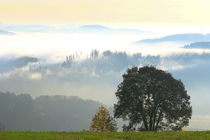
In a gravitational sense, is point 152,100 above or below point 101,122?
above

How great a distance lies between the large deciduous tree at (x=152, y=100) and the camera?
220 ft

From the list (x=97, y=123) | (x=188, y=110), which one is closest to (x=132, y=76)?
(x=188, y=110)

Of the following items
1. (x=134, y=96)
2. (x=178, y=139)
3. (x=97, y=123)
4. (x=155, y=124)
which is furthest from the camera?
(x=97, y=123)

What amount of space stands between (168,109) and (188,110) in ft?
13.8

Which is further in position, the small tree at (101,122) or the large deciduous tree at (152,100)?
the small tree at (101,122)

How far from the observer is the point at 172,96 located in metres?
67.3

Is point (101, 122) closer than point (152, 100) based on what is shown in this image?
No

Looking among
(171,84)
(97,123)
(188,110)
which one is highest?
(171,84)

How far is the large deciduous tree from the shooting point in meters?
67.1

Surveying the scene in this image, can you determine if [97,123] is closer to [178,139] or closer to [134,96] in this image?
[134,96]

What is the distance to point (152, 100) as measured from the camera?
223 ft

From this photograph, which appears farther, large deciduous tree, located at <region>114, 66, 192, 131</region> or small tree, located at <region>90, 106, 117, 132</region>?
small tree, located at <region>90, 106, 117, 132</region>

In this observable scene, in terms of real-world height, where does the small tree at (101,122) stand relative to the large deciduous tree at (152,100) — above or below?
below

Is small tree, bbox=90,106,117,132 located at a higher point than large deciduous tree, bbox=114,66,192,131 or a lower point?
lower
